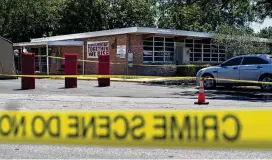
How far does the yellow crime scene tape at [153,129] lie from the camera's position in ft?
12.8

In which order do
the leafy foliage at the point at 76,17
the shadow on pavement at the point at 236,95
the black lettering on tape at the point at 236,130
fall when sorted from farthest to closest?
the leafy foliage at the point at 76,17 → the shadow on pavement at the point at 236,95 → the black lettering on tape at the point at 236,130

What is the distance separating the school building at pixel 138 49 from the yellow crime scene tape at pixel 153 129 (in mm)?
22862

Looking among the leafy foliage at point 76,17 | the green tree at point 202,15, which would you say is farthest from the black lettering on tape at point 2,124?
the leafy foliage at point 76,17

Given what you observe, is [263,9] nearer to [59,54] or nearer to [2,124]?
[59,54]

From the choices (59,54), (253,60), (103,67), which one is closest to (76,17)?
(59,54)

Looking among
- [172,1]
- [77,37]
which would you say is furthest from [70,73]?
[77,37]

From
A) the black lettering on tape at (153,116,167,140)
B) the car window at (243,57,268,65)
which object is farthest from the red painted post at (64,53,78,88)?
the black lettering on tape at (153,116,167,140)

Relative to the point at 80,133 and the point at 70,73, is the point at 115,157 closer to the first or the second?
the point at 80,133

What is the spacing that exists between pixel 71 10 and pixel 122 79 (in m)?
24.1

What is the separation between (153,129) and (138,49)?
25.2 metres

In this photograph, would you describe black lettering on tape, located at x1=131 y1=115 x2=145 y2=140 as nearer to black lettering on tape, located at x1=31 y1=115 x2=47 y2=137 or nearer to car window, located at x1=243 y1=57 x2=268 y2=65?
black lettering on tape, located at x1=31 y1=115 x2=47 y2=137

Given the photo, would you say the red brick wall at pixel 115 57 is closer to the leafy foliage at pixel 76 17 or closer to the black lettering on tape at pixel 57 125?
the leafy foliage at pixel 76 17

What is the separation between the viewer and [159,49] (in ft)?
102

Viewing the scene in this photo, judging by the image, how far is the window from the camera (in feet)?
98.4
